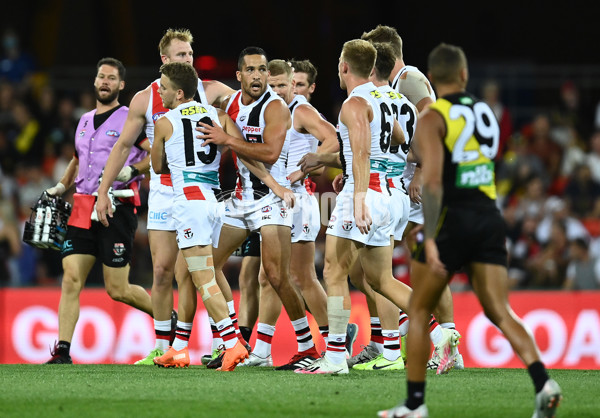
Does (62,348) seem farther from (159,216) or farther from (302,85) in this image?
(302,85)

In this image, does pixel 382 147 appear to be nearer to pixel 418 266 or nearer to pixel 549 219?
pixel 418 266

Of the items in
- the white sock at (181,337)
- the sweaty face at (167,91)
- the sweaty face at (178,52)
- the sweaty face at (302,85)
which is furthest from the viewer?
the sweaty face at (302,85)

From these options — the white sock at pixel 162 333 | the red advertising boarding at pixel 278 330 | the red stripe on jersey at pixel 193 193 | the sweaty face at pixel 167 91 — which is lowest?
the red advertising boarding at pixel 278 330

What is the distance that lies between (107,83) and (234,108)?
163cm

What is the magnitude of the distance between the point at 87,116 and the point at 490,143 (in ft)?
17.1

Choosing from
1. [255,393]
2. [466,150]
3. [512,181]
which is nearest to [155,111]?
[255,393]

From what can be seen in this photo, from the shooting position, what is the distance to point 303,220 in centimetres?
950

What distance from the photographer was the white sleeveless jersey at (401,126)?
8852 mm

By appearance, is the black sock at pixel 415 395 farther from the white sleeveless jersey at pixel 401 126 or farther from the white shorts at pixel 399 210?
the white sleeveless jersey at pixel 401 126

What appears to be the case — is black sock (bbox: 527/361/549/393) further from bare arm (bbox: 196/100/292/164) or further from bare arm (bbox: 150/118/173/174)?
bare arm (bbox: 150/118/173/174)

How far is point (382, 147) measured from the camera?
336 inches

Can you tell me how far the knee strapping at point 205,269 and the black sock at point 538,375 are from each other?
3.21m

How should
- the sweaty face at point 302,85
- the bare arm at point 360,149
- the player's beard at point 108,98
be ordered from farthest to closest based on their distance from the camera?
the sweaty face at point 302,85
the player's beard at point 108,98
the bare arm at point 360,149

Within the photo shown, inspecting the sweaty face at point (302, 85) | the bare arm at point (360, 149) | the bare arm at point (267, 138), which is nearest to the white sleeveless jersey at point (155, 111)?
the bare arm at point (267, 138)
